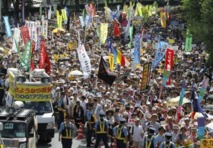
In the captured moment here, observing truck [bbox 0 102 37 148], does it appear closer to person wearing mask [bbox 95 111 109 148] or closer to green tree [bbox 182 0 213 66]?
person wearing mask [bbox 95 111 109 148]

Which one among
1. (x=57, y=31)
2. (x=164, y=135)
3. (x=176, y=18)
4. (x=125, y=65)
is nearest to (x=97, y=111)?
(x=164, y=135)

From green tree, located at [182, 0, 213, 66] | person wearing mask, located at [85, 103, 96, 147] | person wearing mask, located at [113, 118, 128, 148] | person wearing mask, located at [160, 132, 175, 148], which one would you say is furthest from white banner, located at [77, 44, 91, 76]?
person wearing mask, located at [160, 132, 175, 148]

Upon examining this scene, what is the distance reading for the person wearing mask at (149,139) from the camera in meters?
17.0

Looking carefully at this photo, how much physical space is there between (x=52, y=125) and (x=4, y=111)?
288 cm

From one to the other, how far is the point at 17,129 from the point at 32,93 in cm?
359

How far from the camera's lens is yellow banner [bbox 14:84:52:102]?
21.1 m

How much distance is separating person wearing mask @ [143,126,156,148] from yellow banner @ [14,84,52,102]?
4.77m

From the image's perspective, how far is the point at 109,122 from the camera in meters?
19.9

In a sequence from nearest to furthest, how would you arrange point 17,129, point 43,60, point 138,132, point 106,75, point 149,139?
1. point 149,139
2. point 17,129
3. point 138,132
4. point 106,75
5. point 43,60

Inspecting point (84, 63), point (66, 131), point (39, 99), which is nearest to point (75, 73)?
point (84, 63)

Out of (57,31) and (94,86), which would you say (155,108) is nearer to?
(94,86)

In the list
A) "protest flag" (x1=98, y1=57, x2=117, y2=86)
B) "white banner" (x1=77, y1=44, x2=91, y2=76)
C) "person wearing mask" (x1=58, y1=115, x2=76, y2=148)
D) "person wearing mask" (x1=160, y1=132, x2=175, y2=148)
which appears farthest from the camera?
"white banner" (x1=77, y1=44, x2=91, y2=76)

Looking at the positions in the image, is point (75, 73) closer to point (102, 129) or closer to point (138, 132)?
point (102, 129)

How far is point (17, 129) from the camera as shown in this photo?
1758 centimetres
